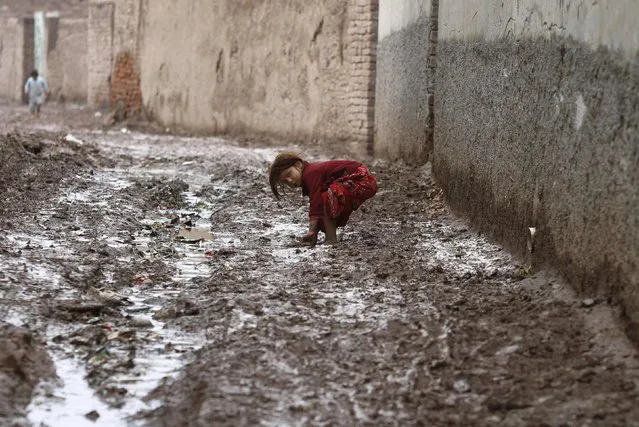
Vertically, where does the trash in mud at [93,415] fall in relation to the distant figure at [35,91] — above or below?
below

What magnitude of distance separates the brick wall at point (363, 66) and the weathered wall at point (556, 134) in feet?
17.1

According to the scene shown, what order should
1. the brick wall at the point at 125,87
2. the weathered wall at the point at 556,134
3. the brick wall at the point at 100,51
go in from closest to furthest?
the weathered wall at the point at 556,134, the brick wall at the point at 125,87, the brick wall at the point at 100,51

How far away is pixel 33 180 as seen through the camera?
31.6 ft

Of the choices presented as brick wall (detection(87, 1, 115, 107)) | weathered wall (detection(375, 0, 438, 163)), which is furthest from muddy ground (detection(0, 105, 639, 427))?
brick wall (detection(87, 1, 115, 107))

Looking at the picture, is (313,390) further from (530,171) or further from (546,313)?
(530,171)

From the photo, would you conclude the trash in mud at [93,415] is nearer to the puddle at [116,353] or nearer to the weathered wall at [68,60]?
the puddle at [116,353]

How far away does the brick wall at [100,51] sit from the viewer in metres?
23.3

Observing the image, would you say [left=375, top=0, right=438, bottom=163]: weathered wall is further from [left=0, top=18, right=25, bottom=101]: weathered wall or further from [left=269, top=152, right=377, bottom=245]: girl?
[left=0, top=18, right=25, bottom=101]: weathered wall

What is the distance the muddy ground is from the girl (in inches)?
7.9

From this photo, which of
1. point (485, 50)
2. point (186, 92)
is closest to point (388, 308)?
point (485, 50)

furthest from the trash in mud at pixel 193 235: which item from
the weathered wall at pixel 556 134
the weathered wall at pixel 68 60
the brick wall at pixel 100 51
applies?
the weathered wall at pixel 68 60

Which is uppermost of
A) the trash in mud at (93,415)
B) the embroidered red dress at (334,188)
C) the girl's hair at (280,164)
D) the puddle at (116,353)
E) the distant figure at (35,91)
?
the distant figure at (35,91)

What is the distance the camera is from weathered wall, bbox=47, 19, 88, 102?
2925 cm

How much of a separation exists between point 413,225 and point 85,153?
19.4 feet
